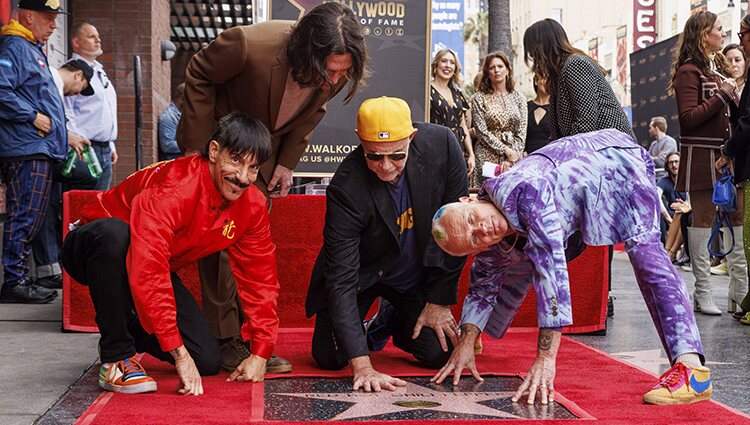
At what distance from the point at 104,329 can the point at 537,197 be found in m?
1.73

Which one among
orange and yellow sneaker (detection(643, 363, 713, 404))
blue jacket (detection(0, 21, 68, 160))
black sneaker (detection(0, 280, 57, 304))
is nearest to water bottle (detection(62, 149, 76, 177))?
blue jacket (detection(0, 21, 68, 160))

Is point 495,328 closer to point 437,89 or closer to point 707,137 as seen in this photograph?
point 707,137

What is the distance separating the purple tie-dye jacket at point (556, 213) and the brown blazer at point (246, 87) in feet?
3.23

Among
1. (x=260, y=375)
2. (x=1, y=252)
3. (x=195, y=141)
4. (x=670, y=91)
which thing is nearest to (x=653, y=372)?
(x=260, y=375)

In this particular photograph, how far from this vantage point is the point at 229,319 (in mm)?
4469

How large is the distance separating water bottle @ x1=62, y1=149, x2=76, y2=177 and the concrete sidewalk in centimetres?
108

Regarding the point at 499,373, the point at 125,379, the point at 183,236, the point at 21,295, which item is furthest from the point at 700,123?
the point at 21,295

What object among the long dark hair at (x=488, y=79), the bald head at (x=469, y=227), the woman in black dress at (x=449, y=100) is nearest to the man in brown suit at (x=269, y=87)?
the bald head at (x=469, y=227)

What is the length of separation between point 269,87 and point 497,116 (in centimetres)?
404

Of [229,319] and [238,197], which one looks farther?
[229,319]

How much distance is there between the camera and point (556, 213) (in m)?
3.62

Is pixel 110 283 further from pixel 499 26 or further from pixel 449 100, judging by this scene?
pixel 499 26

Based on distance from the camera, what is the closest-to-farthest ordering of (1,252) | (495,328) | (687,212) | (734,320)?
(495,328), (734,320), (1,252), (687,212)

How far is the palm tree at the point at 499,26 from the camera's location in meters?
17.4
